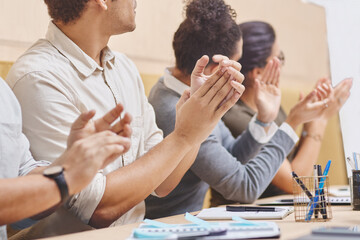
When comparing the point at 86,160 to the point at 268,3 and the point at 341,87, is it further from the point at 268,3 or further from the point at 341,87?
the point at 268,3

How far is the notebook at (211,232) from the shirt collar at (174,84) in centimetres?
81

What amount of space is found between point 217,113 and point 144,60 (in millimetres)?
778

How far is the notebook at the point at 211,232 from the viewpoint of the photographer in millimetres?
818

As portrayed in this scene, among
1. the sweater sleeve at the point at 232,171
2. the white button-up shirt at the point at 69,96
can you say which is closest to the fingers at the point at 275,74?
the sweater sleeve at the point at 232,171

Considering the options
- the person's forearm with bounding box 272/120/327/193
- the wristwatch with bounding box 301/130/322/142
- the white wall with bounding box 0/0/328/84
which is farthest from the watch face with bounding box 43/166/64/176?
the wristwatch with bounding box 301/130/322/142

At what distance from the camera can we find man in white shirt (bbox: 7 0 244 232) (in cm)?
117

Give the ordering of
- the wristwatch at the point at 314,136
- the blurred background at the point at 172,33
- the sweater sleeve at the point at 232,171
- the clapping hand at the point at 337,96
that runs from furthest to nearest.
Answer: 1. the wristwatch at the point at 314,136
2. the clapping hand at the point at 337,96
3. the sweater sleeve at the point at 232,171
4. the blurred background at the point at 172,33

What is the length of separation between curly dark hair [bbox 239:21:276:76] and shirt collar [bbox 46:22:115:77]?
38.2 inches

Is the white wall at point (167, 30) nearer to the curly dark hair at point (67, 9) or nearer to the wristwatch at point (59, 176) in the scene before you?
the curly dark hair at point (67, 9)

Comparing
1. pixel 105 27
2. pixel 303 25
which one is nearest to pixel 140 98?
pixel 105 27

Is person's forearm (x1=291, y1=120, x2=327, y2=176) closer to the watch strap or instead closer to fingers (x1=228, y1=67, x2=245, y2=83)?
fingers (x1=228, y1=67, x2=245, y2=83)

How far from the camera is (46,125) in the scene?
1.17 m

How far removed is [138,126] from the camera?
1.44 m

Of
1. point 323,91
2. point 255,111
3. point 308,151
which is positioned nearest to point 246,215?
point 323,91
